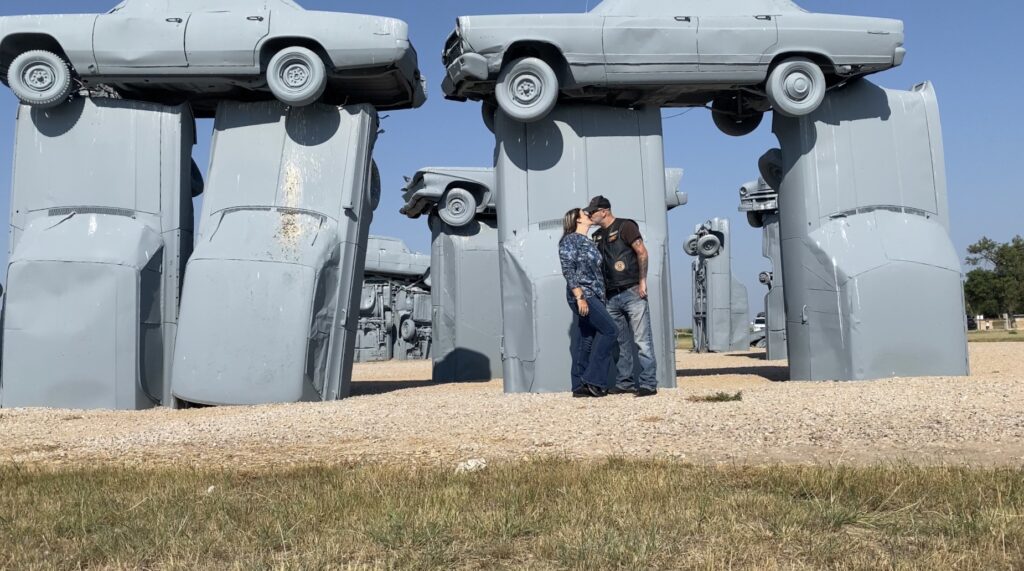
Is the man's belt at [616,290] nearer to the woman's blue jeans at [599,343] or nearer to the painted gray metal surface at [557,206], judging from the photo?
the woman's blue jeans at [599,343]

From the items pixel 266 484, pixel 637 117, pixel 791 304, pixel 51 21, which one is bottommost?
pixel 266 484

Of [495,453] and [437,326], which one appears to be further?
[437,326]

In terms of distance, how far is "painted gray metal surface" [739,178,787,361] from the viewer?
61.8 feet

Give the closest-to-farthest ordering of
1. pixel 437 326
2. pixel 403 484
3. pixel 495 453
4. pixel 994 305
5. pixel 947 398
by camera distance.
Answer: pixel 403 484
pixel 495 453
pixel 947 398
pixel 437 326
pixel 994 305

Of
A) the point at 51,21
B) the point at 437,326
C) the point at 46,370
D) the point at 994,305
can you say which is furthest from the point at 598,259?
the point at 994,305

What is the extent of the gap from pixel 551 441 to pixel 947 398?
2723mm

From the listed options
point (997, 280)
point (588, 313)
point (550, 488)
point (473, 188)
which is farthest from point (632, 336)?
point (997, 280)

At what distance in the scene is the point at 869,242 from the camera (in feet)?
27.9

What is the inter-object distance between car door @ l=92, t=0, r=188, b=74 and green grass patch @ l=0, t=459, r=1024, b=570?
5468 mm

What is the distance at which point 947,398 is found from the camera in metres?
5.70

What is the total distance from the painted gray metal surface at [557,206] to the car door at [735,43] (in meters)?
0.80

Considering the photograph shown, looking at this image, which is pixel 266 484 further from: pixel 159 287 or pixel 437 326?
pixel 437 326

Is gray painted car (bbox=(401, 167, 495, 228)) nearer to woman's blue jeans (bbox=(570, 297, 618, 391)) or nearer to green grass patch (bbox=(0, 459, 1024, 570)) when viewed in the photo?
woman's blue jeans (bbox=(570, 297, 618, 391))

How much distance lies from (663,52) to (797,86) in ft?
4.29
